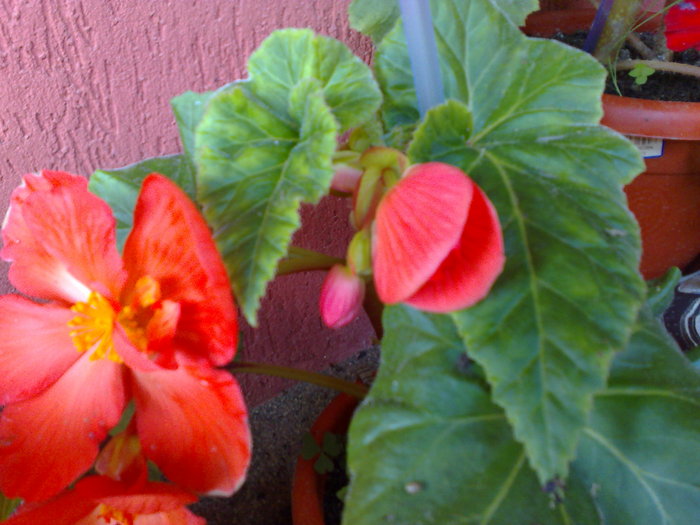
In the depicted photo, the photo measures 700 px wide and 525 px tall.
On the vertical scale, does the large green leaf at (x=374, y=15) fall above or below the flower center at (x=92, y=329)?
above

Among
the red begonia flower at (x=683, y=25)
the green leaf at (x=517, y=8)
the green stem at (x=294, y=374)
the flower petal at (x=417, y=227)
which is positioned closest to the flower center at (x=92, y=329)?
the green stem at (x=294, y=374)

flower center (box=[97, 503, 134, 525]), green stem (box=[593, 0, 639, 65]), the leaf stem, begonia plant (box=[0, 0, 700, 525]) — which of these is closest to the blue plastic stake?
begonia plant (box=[0, 0, 700, 525])

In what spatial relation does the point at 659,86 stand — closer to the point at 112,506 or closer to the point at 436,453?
the point at 436,453

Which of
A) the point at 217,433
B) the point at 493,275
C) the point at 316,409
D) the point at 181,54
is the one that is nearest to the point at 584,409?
the point at 493,275

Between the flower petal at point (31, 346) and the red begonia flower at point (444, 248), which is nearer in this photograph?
the red begonia flower at point (444, 248)

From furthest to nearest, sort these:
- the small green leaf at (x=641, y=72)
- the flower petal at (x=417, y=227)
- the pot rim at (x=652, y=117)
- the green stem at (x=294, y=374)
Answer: the small green leaf at (x=641, y=72)
the pot rim at (x=652, y=117)
the green stem at (x=294, y=374)
the flower petal at (x=417, y=227)

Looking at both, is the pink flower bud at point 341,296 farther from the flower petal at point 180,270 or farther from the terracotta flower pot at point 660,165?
the terracotta flower pot at point 660,165

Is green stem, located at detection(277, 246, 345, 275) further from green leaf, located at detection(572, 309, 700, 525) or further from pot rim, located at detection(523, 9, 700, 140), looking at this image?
pot rim, located at detection(523, 9, 700, 140)
